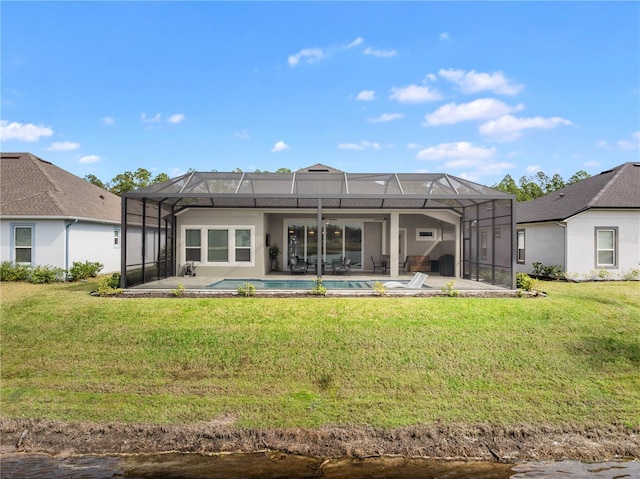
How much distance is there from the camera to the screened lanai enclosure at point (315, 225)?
465 inches

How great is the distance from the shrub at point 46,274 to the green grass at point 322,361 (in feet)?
14.1

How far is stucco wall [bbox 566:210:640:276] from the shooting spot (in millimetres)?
14883

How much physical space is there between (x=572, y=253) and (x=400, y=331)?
10.8 metres

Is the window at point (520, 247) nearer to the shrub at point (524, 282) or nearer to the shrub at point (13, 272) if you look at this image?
the shrub at point (524, 282)

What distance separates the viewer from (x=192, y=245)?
1486cm

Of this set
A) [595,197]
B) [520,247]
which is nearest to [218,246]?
[520,247]

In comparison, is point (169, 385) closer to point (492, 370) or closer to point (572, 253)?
point (492, 370)

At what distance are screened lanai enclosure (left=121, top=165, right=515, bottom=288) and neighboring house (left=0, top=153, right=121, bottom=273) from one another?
→ 1600 mm

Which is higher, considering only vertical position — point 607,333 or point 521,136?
point 521,136

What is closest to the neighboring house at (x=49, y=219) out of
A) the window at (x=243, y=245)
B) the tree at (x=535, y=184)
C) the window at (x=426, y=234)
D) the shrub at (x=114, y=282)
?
the shrub at (x=114, y=282)

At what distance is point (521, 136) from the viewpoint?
24.3 m

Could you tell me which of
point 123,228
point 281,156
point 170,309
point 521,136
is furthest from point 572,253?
point 281,156

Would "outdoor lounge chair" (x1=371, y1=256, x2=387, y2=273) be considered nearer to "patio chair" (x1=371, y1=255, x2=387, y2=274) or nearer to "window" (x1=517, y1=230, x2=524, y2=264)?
Result: "patio chair" (x1=371, y1=255, x2=387, y2=274)

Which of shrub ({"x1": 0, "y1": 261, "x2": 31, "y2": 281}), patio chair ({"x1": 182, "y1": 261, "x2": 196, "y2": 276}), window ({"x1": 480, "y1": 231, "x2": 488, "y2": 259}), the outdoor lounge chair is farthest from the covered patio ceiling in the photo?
shrub ({"x1": 0, "y1": 261, "x2": 31, "y2": 281})
